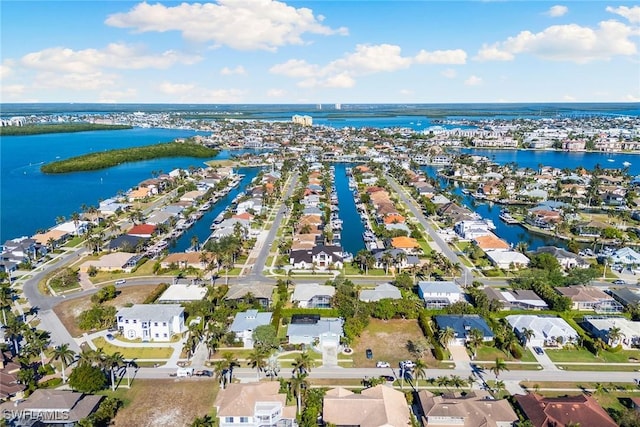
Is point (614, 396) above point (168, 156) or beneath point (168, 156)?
beneath

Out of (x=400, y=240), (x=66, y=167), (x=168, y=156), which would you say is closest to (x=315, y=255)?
(x=400, y=240)

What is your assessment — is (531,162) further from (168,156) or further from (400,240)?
(168,156)

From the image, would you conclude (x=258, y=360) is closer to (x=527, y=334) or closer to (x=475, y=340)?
(x=475, y=340)

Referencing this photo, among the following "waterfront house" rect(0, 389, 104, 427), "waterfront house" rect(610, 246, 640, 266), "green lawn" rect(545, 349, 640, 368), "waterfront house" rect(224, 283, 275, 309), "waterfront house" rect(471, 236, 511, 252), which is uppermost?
"waterfront house" rect(471, 236, 511, 252)

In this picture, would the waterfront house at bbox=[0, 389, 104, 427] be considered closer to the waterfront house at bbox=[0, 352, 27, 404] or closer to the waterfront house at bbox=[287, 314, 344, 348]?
the waterfront house at bbox=[0, 352, 27, 404]

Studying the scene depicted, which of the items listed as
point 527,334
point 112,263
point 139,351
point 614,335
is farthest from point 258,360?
point 112,263

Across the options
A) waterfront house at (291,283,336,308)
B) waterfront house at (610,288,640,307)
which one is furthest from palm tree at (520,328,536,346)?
waterfront house at (291,283,336,308)

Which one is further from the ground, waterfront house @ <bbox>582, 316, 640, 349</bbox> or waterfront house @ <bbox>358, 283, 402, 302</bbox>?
waterfront house @ <bbox>358, 283, 402, 302</bbox>
